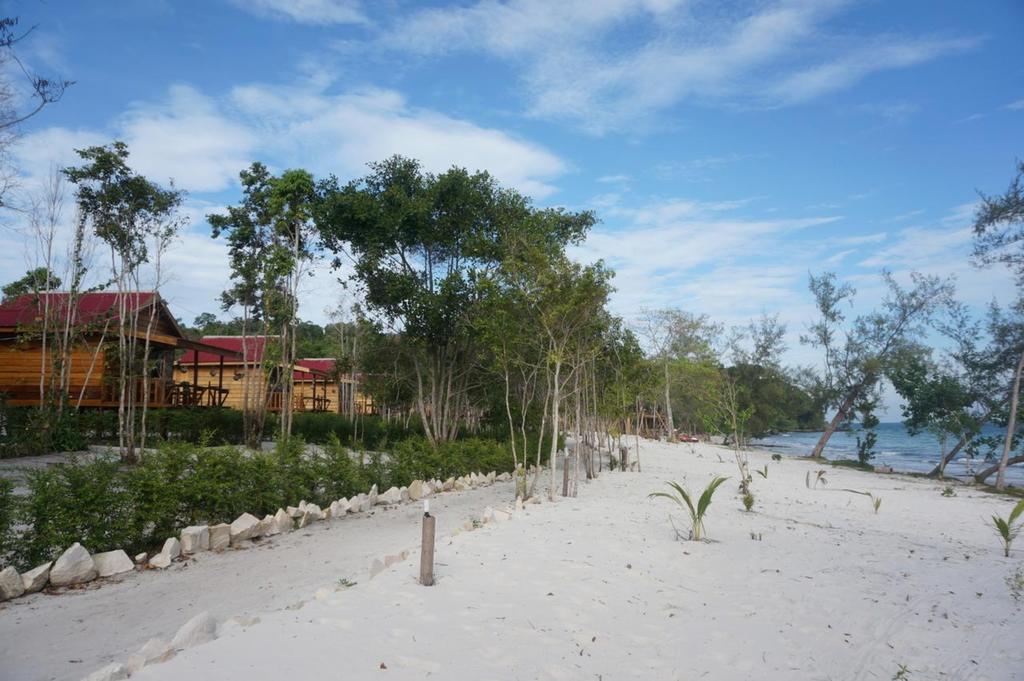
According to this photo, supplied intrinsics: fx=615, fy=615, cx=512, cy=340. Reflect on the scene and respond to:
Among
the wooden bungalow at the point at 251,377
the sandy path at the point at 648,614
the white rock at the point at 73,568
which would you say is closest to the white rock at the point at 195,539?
the sandy path at the point at 648,614

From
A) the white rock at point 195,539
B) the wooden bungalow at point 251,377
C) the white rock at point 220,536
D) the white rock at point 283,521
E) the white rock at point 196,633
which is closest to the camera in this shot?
the white rock at point 196,633

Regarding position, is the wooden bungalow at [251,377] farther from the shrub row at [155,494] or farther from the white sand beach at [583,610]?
the white sand beach at [583,610]

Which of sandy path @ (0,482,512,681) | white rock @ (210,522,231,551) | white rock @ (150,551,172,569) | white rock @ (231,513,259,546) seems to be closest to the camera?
sandy path @ (0,482,512,681)

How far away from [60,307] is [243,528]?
1161cm

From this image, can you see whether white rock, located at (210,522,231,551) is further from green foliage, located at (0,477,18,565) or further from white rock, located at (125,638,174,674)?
white rock, located at (125,638,174,674)

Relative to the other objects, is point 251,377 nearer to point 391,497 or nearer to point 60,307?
point 60,307

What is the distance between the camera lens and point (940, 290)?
28.2 m

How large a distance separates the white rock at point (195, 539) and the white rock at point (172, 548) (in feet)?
0.27

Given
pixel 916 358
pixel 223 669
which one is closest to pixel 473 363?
pixel 223 669

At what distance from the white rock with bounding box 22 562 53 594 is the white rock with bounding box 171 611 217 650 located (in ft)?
9.14

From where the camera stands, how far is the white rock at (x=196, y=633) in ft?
12.8

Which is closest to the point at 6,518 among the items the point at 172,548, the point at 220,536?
the point at 172,548

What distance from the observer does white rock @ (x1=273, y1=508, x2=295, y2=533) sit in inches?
336

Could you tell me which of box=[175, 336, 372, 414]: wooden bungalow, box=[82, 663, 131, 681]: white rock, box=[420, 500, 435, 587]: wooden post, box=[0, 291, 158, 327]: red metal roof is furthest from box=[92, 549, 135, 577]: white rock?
box=[175, 336, 372, 414]: wooden bungalow
